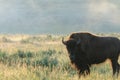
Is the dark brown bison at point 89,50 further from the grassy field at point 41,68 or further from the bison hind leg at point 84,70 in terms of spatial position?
the grassy field at point 41,68

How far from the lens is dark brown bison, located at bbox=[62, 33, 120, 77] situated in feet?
52.9

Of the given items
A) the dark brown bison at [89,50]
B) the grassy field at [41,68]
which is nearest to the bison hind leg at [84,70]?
the dark brown bison at [89,50]

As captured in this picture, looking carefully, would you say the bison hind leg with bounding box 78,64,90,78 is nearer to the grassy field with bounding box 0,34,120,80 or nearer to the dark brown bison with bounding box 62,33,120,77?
the dark brown bison with bounding box 62,33,120,77

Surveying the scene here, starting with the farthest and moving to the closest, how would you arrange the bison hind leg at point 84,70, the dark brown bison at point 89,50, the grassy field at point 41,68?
the bison hind leg at point 84,70, the dark brown bison at point 89,50, the grassy field at point 41,68

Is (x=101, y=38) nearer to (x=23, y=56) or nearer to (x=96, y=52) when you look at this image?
(x=96, y=52)

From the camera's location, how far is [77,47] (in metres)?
16.3

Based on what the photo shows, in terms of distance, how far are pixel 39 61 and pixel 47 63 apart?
70 cm

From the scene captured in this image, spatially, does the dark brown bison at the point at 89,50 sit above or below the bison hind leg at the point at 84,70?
above

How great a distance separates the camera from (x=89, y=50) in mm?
16750

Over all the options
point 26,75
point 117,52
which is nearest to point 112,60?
point 117,52

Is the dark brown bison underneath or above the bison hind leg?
above

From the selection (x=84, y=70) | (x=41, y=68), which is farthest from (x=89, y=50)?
(x=41, y=68)

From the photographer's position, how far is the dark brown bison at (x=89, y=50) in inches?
635

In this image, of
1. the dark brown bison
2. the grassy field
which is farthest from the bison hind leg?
the grassy field
